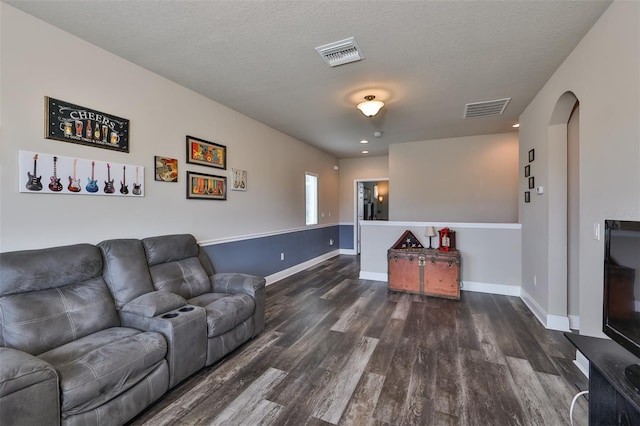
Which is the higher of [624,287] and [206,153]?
[206,153]

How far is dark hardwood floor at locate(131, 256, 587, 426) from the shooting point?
1.77 m

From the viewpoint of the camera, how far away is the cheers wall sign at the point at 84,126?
215 cm

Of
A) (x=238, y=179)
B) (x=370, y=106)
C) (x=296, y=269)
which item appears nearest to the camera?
(x=370, y=106)

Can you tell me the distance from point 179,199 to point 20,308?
5.45 feet

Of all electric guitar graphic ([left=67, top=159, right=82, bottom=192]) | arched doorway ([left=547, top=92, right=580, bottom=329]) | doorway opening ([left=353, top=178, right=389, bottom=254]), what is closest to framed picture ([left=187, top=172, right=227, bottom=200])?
electric guitar graphic ([left=67, top=159, right=82, bottom=192])

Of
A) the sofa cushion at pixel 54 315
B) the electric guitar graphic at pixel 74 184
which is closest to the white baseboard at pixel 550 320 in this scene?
the sofa cushion at pixel 54 315

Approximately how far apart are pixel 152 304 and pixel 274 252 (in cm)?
280

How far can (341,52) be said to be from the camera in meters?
2.47

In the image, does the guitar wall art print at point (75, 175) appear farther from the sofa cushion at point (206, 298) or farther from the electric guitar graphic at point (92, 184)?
the sofa cushion at point (206, 298)

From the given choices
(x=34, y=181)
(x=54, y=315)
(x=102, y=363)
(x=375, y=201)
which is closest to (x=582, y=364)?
(x=102, y=363)

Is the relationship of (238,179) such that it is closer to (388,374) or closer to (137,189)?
(137,189)

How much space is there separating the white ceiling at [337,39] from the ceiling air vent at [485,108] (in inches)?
3.9

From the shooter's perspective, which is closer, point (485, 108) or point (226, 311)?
point (226, 311)

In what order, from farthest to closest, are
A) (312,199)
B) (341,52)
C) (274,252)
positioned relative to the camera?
(312,199)
(274,252)
(341,52)
